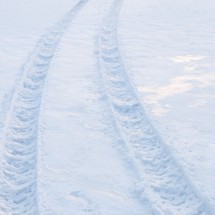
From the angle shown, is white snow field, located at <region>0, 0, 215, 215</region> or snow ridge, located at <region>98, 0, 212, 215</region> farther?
white snow field, located at <region>0, 0, 215, 215</region>

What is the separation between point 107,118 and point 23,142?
4.95ft

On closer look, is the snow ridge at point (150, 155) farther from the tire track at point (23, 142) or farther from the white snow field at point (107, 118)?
the tire track at point (23, 142)

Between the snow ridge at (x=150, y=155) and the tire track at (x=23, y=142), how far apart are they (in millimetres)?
1369

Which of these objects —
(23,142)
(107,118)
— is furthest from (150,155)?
(23,142)

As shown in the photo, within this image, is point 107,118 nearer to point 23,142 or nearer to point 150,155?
point 150,155

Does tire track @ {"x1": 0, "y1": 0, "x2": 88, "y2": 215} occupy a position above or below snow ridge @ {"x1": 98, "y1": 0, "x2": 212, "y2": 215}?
above

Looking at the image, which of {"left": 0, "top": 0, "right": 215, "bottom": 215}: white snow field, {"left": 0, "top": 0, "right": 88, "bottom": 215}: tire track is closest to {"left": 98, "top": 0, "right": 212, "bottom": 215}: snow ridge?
{"left": 0, "top": 0, "right": 215, "bottom": 215}: white snow field

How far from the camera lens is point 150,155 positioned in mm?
6605

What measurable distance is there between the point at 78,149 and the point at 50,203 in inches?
53.9

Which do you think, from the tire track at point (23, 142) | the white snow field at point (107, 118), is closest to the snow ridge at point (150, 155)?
the white snow field at point (107, 118)

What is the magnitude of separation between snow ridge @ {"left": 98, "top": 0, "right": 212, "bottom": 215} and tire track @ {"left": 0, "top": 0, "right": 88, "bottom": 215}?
53.9 inches

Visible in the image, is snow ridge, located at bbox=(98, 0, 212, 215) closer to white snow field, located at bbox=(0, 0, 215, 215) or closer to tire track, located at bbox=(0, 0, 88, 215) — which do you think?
white snow field, located at bbox=(0, 0, 215, 215)

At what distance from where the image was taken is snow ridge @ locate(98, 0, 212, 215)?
18.2 feet

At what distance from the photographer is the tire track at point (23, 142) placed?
5.68 m
